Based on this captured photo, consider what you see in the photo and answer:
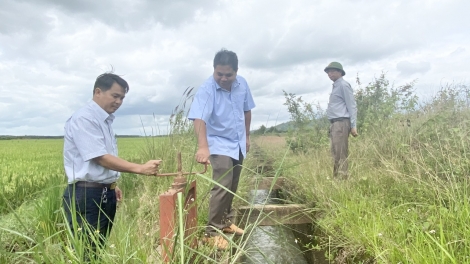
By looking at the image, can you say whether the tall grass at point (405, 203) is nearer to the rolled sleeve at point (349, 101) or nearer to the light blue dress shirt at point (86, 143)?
the rolled sleeve at point (349, 101)

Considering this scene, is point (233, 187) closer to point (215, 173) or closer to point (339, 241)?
point (215, 173)

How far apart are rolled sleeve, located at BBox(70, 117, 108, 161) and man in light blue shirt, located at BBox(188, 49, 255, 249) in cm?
90

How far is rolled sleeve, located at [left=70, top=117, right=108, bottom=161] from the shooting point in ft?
6.71

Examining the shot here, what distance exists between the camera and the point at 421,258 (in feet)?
6.18

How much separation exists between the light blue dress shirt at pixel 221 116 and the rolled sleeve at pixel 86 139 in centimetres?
98

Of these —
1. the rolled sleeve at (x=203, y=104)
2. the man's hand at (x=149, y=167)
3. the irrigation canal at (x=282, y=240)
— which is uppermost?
the rolled sleeve at (x=203, y=104)

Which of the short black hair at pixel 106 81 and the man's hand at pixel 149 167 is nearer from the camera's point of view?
the man's hand at pixel 149 167

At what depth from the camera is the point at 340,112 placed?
4.93 metres

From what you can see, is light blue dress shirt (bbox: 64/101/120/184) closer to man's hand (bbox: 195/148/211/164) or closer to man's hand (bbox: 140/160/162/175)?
man's hand (bbox: 140/160/162/175)

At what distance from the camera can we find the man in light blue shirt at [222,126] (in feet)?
9.75

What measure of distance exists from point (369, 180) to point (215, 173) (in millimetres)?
1756

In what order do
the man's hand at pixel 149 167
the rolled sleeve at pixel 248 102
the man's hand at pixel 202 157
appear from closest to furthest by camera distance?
the man's hand at pixel 149 167 → the man's hand at pixel 202 157 → the rolled sleeve at pixel 248 102

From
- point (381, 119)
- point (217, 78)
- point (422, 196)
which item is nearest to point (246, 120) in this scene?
point (217, 78)

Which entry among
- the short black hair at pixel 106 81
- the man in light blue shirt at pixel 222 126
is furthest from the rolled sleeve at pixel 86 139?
the man in light blue shirt at pixel 222 126
